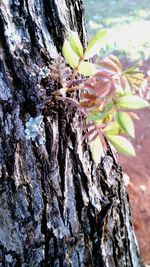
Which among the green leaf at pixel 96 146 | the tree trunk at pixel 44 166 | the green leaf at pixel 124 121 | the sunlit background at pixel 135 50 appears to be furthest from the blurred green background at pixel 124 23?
the green leaf at pixel 124 121

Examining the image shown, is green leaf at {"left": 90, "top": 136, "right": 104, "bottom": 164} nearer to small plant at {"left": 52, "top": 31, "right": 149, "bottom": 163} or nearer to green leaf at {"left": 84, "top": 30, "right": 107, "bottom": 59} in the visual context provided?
small plant at {"left": 52, "top": 31, "right": 149, "bottom": 163}

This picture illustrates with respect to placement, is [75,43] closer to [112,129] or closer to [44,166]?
[112,129]

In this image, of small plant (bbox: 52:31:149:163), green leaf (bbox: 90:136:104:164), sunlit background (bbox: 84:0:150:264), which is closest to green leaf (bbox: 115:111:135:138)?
small plant (bbox: 52:31:149:163)

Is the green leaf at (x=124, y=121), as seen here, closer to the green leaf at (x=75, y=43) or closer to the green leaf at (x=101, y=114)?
the green leaf at (x=101, y=114)

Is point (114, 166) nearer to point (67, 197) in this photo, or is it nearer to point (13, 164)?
point (67, 197)

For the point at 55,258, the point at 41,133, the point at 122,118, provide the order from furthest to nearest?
1. the point at 55,258
2. the point at 41,133
3. the point at 122,118

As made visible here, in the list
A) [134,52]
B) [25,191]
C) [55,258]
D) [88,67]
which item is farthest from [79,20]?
[134,52]
